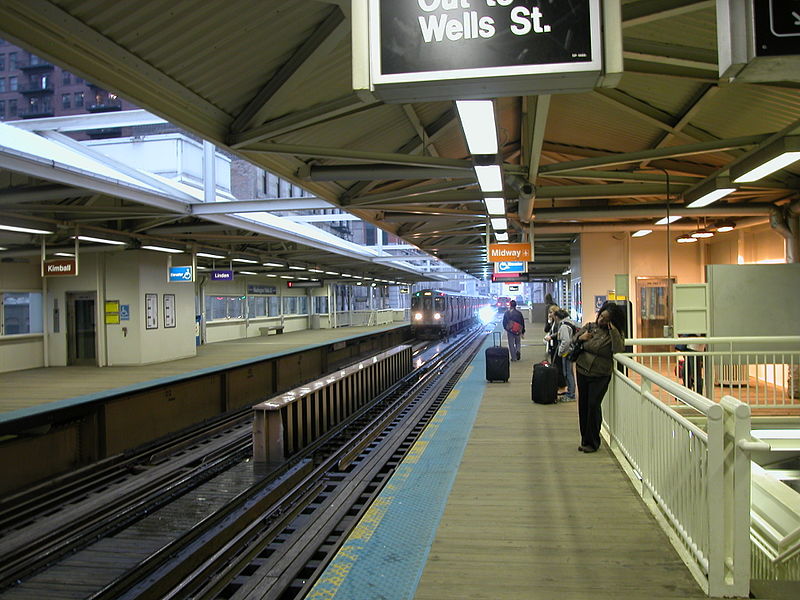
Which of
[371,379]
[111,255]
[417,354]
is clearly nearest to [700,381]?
[371,379]

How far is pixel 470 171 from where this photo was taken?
275 inches

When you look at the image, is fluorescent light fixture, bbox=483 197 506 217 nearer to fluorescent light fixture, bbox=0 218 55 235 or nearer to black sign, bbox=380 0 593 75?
black sign, bbox=380 0 593 75

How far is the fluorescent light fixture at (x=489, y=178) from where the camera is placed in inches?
252

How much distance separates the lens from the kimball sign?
2219mm

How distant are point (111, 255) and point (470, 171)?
455 inches

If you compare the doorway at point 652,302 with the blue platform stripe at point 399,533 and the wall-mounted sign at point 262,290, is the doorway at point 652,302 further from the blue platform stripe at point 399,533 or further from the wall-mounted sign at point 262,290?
the wall-mounted sign at point 262,290

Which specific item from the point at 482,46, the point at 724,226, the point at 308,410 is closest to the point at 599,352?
the point at 482,46

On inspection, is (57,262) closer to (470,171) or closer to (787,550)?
(470,171)

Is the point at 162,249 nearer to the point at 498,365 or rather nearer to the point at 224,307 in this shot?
the point at 224,307

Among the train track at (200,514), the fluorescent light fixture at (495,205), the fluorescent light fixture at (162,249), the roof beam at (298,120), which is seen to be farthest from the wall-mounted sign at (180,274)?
the roof beam at (298,120)

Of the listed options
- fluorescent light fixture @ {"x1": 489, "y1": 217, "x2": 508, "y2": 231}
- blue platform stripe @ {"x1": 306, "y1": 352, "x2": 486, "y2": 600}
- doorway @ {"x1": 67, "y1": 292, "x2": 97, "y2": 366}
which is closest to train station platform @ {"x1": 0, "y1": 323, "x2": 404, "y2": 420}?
doorway @ {"x1": 67, "y1": 292, "x2": 97, "y2": 366}

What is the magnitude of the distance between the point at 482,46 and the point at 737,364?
695 centimetres

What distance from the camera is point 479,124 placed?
4.82 meters

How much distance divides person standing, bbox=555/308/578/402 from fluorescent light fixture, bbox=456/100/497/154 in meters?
3.30
